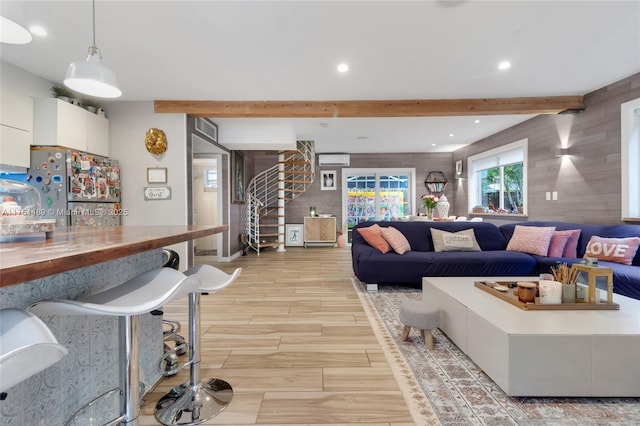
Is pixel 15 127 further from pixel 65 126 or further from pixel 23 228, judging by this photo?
pixel 23 228

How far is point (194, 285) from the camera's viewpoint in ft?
3.69

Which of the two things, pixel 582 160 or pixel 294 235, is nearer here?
pixel 582 160

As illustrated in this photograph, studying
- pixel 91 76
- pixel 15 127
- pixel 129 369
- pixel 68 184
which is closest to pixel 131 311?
pixel 129 369

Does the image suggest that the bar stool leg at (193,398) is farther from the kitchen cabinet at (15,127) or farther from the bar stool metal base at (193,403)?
the kitchen cabinet at (15,127)

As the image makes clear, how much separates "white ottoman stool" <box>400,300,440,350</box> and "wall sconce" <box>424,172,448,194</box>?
5.99 m

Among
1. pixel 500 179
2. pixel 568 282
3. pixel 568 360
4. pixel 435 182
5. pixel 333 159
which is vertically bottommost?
pixel 568 360

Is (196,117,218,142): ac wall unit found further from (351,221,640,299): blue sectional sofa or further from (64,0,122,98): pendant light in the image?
(351,221,640,299): blue sectional sofa

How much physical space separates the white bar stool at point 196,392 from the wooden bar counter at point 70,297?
0.78 ft

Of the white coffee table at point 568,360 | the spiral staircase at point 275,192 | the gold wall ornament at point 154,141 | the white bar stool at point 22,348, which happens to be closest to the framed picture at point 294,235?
the spiral staircase at point 275,192

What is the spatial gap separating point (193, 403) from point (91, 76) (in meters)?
2.02

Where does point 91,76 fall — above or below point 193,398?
above

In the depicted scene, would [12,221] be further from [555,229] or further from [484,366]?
[555,229]

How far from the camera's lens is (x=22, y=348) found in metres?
0.52

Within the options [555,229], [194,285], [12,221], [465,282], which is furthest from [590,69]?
[12,221]
